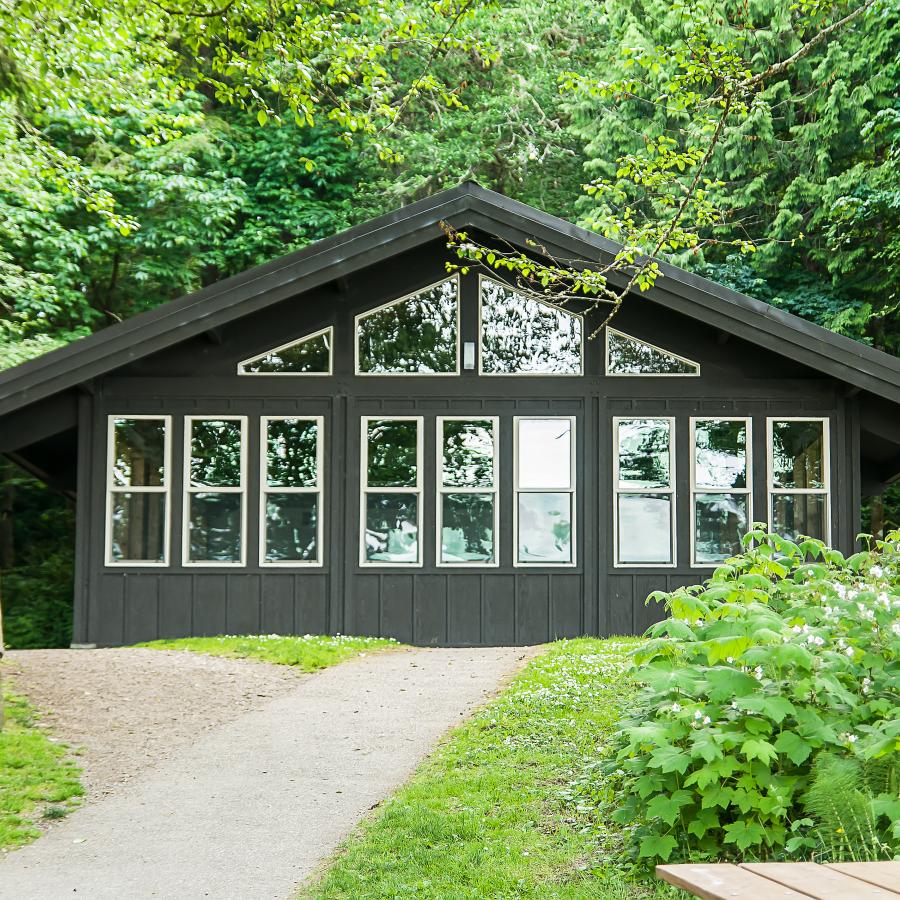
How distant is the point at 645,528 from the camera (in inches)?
499

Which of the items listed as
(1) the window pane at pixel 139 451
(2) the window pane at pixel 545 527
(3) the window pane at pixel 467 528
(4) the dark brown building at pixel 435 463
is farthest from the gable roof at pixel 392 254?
(3) the window pane at pixel 467 528

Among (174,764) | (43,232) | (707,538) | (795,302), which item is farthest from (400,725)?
(795,302)

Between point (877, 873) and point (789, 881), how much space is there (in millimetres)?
260

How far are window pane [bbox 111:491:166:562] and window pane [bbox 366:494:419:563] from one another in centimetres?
252

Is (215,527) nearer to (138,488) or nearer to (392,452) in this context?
(138,488)

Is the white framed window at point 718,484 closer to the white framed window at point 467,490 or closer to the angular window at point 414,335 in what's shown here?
the white framed window at point 467,490

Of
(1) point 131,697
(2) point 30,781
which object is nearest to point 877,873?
(2) point 30,781

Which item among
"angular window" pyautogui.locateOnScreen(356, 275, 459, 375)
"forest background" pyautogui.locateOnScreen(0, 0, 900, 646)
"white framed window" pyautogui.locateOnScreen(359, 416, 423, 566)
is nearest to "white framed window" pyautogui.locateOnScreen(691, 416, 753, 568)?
"angular window" pyautogui.locateOnScreen(356, 275, 459, 375)

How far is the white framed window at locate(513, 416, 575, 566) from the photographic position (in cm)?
1267

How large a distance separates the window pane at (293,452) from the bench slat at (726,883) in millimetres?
10061

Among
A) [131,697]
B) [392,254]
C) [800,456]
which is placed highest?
[392,254]

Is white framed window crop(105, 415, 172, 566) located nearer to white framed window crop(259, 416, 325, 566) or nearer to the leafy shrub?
white framed window crop(259, 416, 325, 566)

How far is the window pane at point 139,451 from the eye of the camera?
12.6 meters

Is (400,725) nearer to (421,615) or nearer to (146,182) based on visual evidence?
(421,615)
